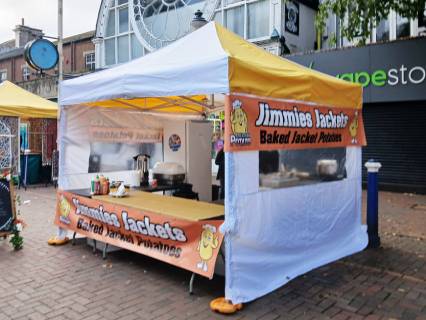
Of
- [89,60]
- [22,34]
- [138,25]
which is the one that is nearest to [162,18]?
[138,25]

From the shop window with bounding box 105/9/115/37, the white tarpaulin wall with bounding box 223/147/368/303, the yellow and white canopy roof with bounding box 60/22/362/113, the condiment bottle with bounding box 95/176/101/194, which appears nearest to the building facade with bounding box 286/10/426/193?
the yellow and white canopy roof with bounding box 60/22/362/113

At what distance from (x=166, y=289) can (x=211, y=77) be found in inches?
92.6

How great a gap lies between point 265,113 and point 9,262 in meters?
3.94

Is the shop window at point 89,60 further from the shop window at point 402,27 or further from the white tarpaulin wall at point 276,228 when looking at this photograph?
the white tarpaulin wall at point 276,228

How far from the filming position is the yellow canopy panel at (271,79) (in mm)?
4096

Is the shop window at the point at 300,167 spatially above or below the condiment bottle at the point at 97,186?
above

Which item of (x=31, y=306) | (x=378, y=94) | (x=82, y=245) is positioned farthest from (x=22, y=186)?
(x=378, y=94)

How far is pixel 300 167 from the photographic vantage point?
518cm

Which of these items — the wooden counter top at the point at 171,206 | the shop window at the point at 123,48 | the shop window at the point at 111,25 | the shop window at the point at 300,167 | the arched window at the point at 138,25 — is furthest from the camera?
the shop window at the point at 111,25

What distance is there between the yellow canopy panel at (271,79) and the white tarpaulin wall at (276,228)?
70 centimetres

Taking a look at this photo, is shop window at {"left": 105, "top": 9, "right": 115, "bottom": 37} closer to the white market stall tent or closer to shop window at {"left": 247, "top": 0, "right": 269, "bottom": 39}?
shop window at {"left": 247, "top": 0, "right": 269, "bottom": 39}

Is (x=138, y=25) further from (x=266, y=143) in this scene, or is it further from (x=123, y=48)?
(x=266, y=143)

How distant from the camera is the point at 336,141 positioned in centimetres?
579

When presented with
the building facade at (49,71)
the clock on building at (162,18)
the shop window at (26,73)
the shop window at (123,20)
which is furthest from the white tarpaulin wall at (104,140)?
the shop window at (26,73)
